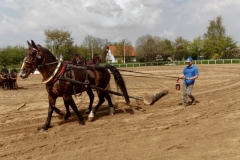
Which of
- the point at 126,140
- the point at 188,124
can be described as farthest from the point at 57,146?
the point at 188,124

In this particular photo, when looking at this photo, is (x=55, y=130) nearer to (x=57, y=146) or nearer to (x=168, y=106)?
(x=57, y=146)

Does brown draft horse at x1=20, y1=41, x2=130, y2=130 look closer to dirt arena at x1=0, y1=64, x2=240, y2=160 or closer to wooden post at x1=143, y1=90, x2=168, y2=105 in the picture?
dirt arena at x1=0, y1=64, x2=240, y2=160

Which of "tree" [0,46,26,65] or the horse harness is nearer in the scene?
the horse harness

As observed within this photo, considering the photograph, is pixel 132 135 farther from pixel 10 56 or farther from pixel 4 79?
pixel 10 56

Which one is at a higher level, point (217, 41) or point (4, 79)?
point (217, 41)

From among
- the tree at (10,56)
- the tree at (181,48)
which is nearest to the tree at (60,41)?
the tree at (10,56)

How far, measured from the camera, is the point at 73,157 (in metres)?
4.14

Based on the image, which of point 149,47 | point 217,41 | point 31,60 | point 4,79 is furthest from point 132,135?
point 217,41

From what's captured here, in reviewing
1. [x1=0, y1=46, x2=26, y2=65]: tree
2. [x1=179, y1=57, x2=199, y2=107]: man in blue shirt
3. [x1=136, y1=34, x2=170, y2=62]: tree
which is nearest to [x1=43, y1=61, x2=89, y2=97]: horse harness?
[x1=179, y1=57, x2=199, y2=107]: man in blue shirt

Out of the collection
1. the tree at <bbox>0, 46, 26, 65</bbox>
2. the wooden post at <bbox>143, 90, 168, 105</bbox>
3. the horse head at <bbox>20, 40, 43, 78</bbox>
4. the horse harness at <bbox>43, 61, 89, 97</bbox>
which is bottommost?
the wooden post at <bbox>143, 90, 168, 105</bbox>

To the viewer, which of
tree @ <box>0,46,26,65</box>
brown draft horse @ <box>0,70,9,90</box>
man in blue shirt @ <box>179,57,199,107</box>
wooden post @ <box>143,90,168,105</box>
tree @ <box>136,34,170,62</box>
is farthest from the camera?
tree @ <box>136,34,170,62</box>

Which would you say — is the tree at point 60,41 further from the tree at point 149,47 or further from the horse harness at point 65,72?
the horse harness at point 65,72

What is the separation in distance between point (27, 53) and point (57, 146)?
2523mm

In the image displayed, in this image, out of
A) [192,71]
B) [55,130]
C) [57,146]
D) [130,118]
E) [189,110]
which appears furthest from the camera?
[192,71]
